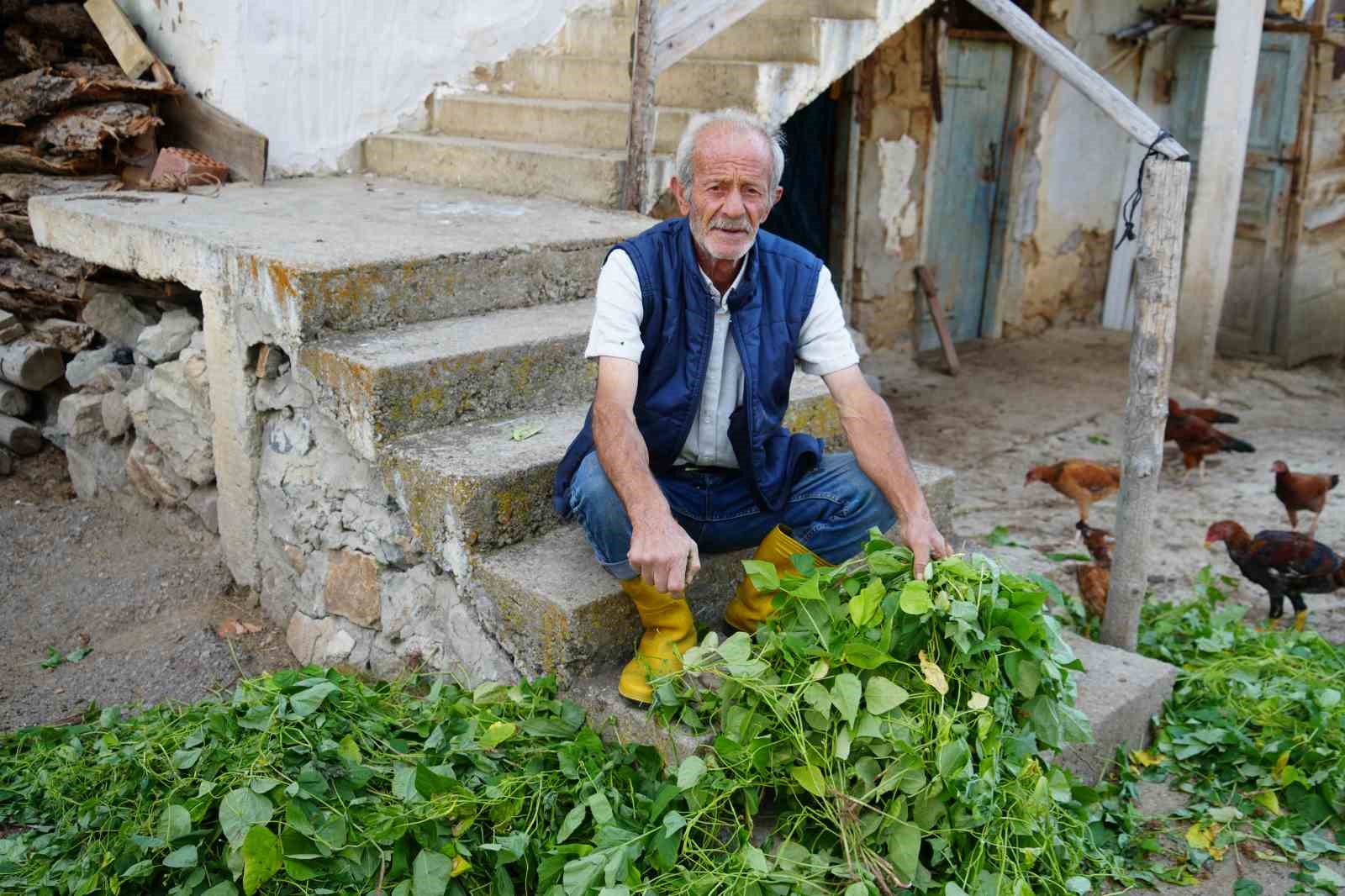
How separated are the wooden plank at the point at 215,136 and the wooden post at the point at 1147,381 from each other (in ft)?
12.0

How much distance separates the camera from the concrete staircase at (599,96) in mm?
5098

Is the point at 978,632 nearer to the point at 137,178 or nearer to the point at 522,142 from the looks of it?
the point at 522,142

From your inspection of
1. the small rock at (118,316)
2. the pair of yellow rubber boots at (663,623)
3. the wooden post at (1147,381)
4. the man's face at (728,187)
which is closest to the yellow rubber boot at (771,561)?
the pair of yellow rubber boots at (663,623)

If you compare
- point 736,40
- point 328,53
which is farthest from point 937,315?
point 328,53

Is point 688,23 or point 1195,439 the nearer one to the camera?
point 688,23

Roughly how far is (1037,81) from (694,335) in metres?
7.08

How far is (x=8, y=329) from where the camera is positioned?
16.6ft

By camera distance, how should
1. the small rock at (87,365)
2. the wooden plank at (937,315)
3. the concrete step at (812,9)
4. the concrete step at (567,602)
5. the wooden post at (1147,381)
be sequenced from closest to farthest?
the concrete step at (567,602), the wooden post at (1147,381), the small rock at (87,365), the concrete step at (812,9), the wooden plank at (937,315)

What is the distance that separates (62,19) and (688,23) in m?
2.90

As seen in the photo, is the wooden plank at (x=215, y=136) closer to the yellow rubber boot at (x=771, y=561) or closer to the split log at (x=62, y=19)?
the split log at (x=62, y=19)

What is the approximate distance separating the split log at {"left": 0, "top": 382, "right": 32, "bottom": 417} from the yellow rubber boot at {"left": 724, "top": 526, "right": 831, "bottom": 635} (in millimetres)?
3589

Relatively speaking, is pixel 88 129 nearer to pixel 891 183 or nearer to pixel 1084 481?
pixel 1084 481

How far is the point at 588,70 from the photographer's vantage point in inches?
221

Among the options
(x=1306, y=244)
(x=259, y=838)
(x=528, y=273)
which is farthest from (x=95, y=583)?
(x=1306, y=244)
